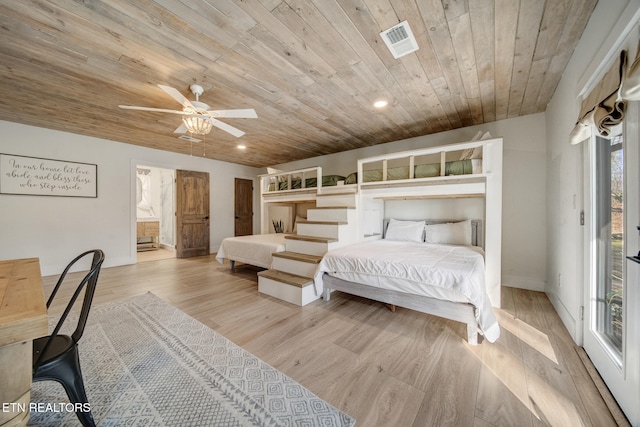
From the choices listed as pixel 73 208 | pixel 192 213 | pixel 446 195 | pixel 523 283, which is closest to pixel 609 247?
pixel 446 195

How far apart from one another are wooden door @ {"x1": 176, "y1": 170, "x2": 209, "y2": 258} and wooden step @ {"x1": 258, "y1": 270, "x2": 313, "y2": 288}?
3.34 m

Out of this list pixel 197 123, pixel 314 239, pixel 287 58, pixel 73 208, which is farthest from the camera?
pixel 73 208

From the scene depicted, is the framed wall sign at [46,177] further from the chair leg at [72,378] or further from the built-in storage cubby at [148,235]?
→ the chair leg at [72,378]

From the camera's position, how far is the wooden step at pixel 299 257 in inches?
113

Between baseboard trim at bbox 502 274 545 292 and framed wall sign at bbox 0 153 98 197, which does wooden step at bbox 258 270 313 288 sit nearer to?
baseboard trim at bbox 502 274 545 292

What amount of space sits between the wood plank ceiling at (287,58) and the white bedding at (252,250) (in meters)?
1.85

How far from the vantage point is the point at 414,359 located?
1675 mm

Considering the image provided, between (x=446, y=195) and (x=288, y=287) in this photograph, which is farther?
(x=446, y=195)

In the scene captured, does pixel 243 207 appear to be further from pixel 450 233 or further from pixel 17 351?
pixel 17 351

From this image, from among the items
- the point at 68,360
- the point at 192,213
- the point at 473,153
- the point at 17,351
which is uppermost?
the point at 473,153

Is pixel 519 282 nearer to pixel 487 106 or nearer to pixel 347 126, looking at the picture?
pixel 487 106

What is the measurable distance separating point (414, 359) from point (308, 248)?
5.89 feet

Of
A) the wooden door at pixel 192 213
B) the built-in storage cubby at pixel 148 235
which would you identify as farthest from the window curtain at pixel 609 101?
the built-in storage cubby at pixel 148 235

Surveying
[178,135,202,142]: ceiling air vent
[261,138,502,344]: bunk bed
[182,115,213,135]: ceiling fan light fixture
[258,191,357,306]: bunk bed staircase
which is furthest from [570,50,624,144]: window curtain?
[178,135,202,142]: ceiling air vent
